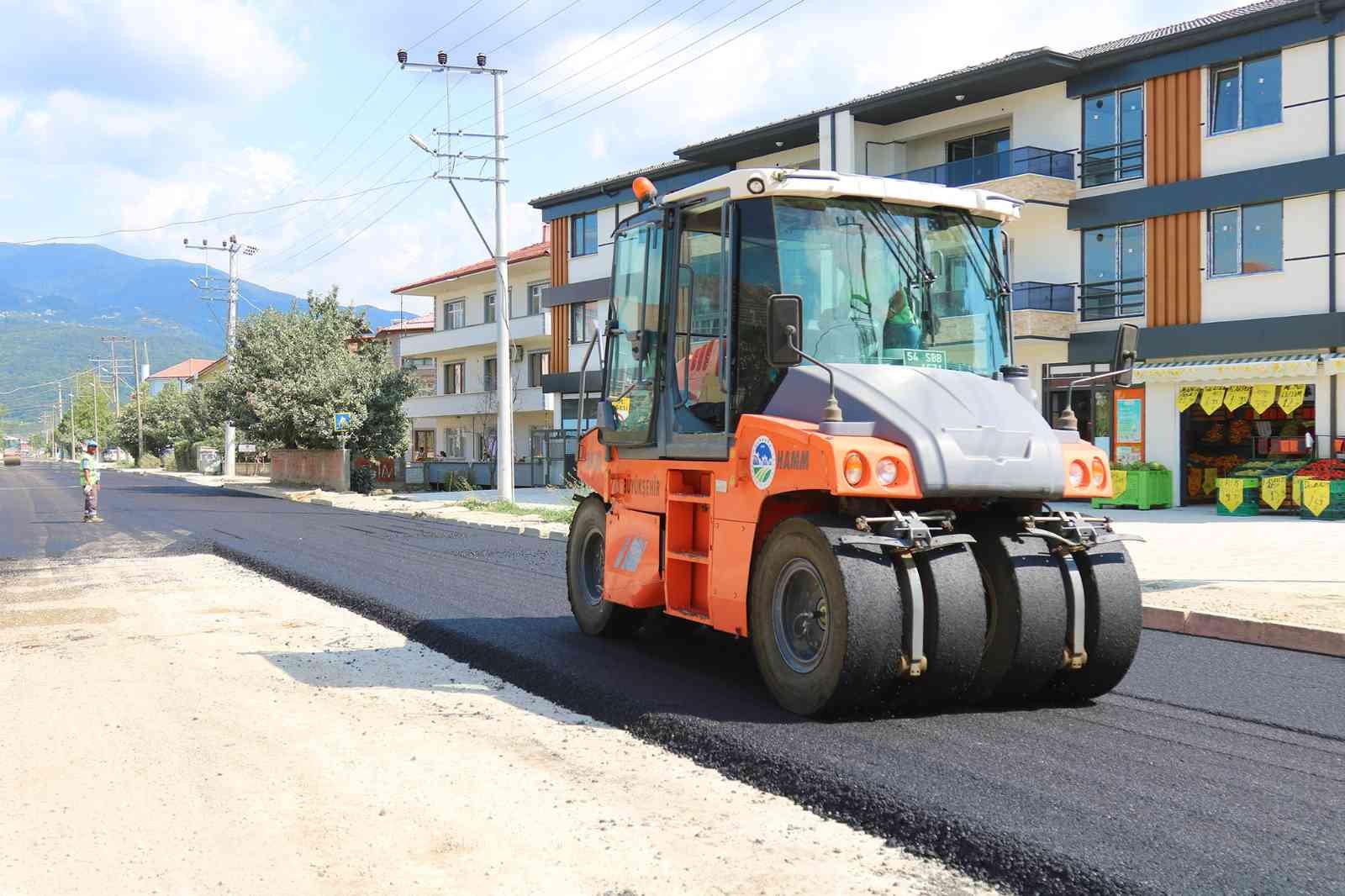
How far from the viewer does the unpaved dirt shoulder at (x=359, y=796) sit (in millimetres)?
4418

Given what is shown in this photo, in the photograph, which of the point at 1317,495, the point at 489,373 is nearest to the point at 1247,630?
the point at 1317,495

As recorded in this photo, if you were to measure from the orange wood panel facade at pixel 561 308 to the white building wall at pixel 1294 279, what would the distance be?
25306 millimetres

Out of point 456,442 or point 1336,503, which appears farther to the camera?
point 456,442

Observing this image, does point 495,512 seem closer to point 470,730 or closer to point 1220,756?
point 470,730

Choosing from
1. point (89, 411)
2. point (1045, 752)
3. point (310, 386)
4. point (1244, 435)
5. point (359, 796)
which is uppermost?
point (89, 411)

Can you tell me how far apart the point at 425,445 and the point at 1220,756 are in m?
57.5

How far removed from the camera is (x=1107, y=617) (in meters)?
6.64

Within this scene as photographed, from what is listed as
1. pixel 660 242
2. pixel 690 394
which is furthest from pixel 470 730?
pixel 660 242

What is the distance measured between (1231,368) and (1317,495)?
3.49 meters

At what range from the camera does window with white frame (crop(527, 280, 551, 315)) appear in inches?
1966

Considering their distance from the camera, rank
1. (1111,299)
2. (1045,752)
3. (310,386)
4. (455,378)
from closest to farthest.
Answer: (1045,752)
(1111,299)
(310,386)
(455,378)

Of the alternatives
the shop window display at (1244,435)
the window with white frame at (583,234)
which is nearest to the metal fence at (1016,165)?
the shop window display at (1244,435)

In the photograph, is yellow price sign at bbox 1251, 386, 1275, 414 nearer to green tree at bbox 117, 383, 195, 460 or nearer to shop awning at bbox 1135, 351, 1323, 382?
shop awning at bbox 1135, 351, 1323, 382

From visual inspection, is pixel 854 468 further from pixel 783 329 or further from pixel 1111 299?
pixel 1111 299
